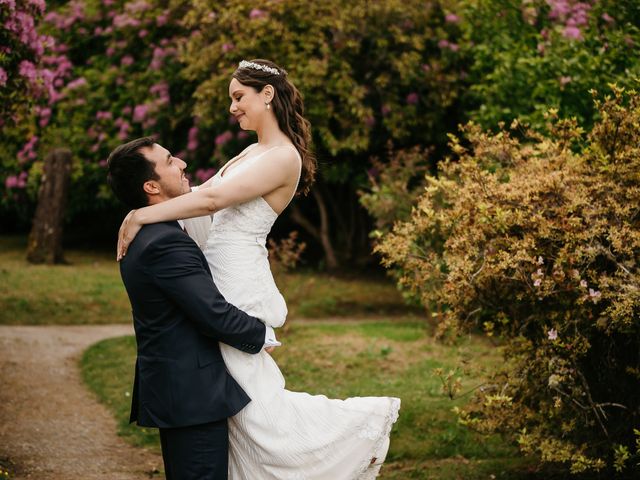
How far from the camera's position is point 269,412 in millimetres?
3590

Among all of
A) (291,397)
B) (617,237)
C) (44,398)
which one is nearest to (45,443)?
(44,398)

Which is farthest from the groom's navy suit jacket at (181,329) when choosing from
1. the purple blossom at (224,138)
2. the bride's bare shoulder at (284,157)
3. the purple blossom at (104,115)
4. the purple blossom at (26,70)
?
the purple blossom at (104,115)

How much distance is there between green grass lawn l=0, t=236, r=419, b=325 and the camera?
11.5 metres

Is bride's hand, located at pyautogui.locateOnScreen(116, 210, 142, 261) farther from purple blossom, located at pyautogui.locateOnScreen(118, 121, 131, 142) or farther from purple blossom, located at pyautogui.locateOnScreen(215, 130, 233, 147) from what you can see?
purple blossom, located at pyautogui.locateOnScreen(118, 121, 131, 142)

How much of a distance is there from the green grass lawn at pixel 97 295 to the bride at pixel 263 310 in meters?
6.42

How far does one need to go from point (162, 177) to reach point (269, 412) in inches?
43.2

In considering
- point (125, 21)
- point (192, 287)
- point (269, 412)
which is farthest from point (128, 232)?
point (125, 21)

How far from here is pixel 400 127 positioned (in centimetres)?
1397

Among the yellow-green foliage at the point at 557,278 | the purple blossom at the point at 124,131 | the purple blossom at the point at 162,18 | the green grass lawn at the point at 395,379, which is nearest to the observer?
the yellow-green foliage at the point at 557,278

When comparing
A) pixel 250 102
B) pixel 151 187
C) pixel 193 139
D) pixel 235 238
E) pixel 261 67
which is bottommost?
pixel 193 139

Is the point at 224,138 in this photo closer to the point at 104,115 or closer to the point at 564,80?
the point at 104,115

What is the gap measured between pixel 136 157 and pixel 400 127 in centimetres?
1075

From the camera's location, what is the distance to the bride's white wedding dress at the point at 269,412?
3588 mm

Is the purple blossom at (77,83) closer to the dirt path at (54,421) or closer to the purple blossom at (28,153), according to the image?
the purple blossom at (28,153)
